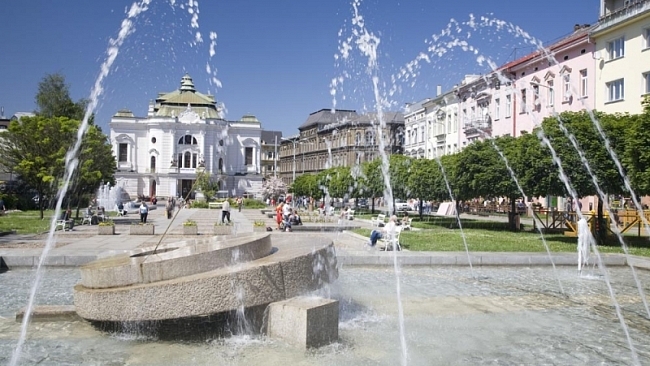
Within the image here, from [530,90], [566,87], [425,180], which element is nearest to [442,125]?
[530,90]

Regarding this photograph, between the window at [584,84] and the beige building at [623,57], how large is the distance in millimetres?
1295

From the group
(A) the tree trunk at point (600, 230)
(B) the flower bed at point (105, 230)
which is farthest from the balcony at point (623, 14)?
(B) the flower bed at point (105, 230)

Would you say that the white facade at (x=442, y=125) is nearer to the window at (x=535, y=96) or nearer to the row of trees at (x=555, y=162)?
the window at (x=535, y=96)

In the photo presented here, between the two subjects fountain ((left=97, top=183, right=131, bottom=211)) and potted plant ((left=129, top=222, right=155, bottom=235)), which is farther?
fountain ((left=97, top=183, right=131, bottom=211))

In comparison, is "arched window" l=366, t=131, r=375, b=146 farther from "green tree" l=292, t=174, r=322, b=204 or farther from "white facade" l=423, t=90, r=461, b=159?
"white facade" l=423, t=90, r=461, b=159

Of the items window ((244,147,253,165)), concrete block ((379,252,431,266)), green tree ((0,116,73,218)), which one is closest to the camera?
concrete block ((379,252,431,266))

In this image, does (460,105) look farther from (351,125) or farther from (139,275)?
(139,275)

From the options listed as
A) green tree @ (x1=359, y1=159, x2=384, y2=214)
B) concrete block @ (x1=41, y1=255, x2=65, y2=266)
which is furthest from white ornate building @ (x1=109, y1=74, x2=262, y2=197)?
concrete block @ (x1=41, y1=255, x2=65, y2=266)

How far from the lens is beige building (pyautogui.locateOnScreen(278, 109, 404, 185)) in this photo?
293ft

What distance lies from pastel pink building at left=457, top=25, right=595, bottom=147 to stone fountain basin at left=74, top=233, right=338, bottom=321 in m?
28.1

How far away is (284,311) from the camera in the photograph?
781 centimetres

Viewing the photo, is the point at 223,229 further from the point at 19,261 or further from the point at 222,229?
the point at 19,261

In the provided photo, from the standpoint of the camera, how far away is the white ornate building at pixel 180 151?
100062 mm

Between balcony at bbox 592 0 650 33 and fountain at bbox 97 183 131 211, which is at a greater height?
balcony at bbox 592 0 650 33
